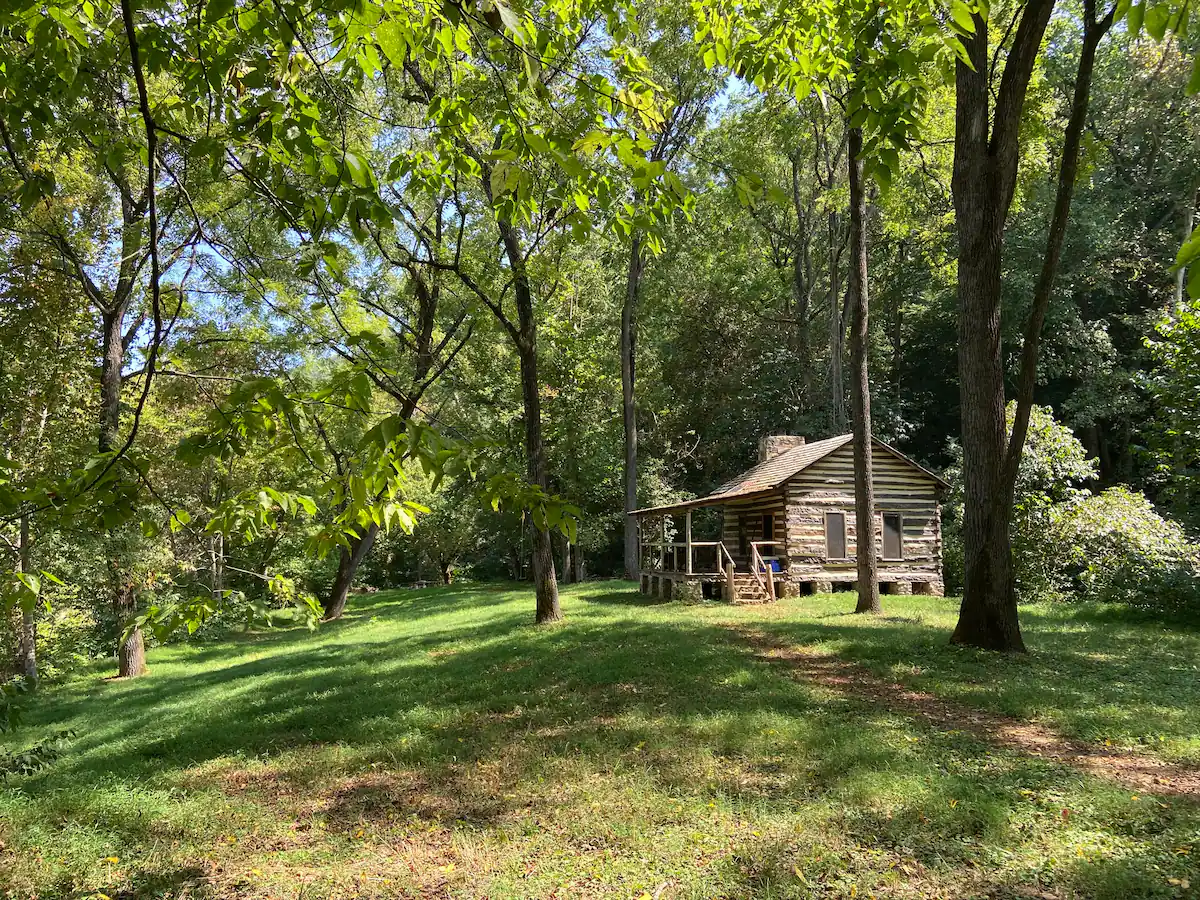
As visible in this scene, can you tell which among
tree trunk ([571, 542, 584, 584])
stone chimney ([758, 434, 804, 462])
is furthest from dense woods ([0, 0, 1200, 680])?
stone chimney ([758, 434, 804, 462])

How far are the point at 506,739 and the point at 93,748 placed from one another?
16.3ft

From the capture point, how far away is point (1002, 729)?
6180mm

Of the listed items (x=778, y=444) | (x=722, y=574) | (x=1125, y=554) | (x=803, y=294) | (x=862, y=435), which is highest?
(x=803, y=294)

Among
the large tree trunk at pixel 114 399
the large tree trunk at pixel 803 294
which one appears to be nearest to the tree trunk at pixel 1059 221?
the large tree trunk at pixel 114 399

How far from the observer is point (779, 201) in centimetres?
214

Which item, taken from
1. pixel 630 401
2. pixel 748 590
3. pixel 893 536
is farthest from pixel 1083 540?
pixel 630 401

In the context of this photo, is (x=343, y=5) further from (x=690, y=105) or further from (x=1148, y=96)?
(x=1148, y=96)

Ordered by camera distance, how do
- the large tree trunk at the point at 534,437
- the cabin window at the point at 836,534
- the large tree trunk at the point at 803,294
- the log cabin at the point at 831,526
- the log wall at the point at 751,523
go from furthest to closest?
the large tree trunk at the point at 803,294 → the cabin window at the point at 836,534 → the log wall at the point at 751,523 → the log cabin at the point at 831,526 → the large tree trunk at the point at 534,437

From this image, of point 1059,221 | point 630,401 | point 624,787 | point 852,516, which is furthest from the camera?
point 630,401

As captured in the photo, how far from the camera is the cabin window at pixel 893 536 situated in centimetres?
2073

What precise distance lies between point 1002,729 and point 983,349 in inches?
206

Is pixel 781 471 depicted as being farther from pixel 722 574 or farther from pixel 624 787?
pixel 624 787

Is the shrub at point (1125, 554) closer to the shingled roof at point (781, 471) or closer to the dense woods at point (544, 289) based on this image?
the dense woods at point (544, 289)

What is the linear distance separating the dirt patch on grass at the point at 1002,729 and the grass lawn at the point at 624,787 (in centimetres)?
23
